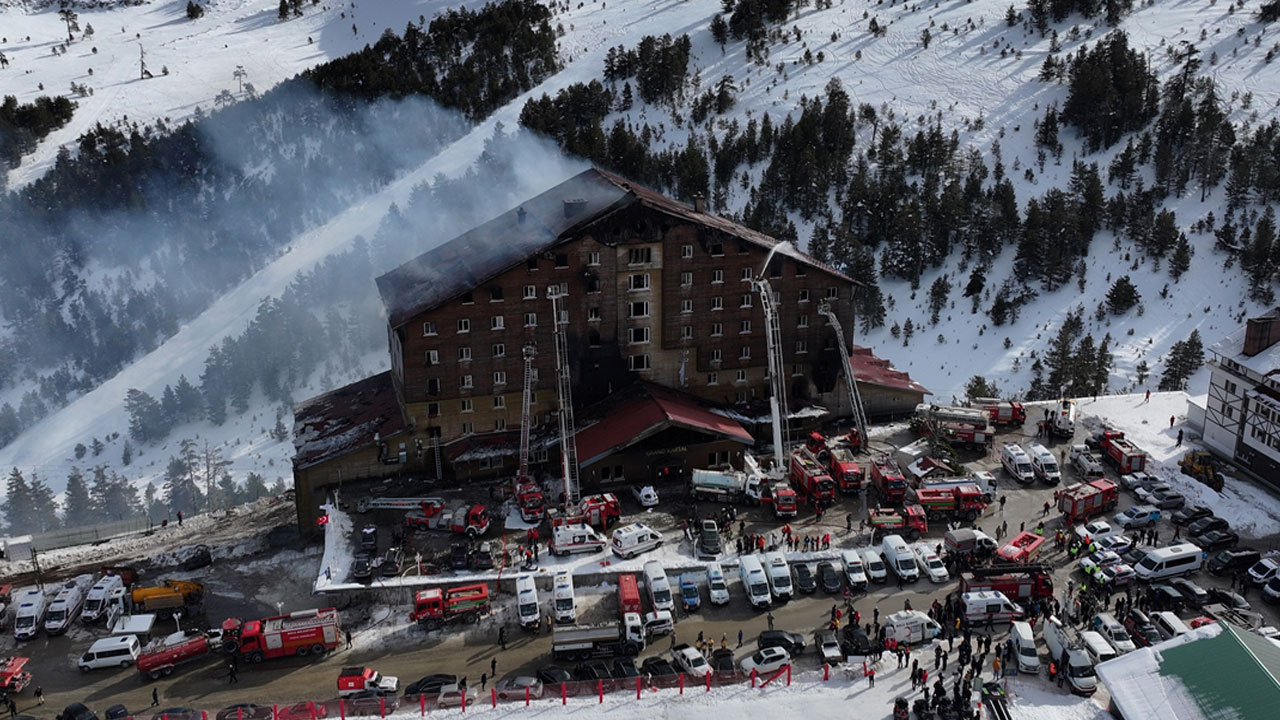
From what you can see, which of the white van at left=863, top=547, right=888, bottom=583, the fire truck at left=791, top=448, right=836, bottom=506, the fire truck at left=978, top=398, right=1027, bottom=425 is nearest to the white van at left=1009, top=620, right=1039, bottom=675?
the white van at left=863, top=547, right=888, bottom=583

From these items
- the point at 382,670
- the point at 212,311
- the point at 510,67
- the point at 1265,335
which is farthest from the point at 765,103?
the point at 382,670

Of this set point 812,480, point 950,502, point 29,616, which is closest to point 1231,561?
point 950,502

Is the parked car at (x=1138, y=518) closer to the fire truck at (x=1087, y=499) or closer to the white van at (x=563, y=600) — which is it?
the fire truck at (x=1087, y=499)

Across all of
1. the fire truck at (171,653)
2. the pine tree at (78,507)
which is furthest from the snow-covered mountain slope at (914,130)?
the fire truck at (171,653)

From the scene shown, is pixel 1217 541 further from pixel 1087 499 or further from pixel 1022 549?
pixel 1022 549

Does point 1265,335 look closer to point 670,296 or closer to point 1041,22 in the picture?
point 670,296

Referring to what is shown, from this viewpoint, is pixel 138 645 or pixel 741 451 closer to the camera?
pixel 138 645
